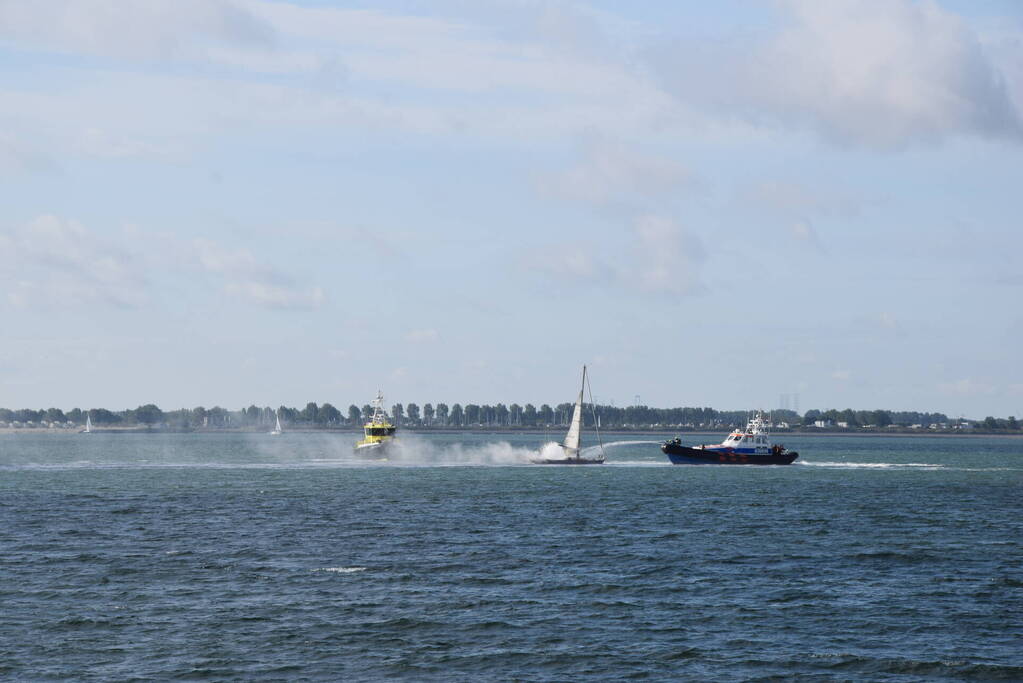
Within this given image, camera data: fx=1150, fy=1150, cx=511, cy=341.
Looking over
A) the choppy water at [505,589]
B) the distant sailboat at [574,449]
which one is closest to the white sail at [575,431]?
the distant sailboat at [574,449]

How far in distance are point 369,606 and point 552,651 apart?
12.0 metres

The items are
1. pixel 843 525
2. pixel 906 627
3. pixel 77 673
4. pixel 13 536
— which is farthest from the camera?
pixel 843 525

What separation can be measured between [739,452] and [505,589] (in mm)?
133150

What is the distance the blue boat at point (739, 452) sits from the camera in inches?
7411

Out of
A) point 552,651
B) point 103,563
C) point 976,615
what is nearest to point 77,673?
point 552,651

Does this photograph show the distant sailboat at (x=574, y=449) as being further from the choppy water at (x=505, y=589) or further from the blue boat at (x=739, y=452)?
the choppy water at (x=505, y=589)

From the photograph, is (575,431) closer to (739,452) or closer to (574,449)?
(574,449)

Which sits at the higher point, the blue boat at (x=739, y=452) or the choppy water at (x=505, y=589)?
the blue boat at (x=739, y=452)

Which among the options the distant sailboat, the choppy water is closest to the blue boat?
the distant sailboat

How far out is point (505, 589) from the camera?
61.7 m

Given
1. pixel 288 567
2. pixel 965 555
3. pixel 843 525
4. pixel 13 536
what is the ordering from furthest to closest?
pixel 843 525
pixel 13 536
pixel 965 555
pixel 288 567

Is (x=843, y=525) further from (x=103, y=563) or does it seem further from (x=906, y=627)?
(x=103, y=563)

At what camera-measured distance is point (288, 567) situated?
68.1 m

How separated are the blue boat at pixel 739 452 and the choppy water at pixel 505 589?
6976cm
